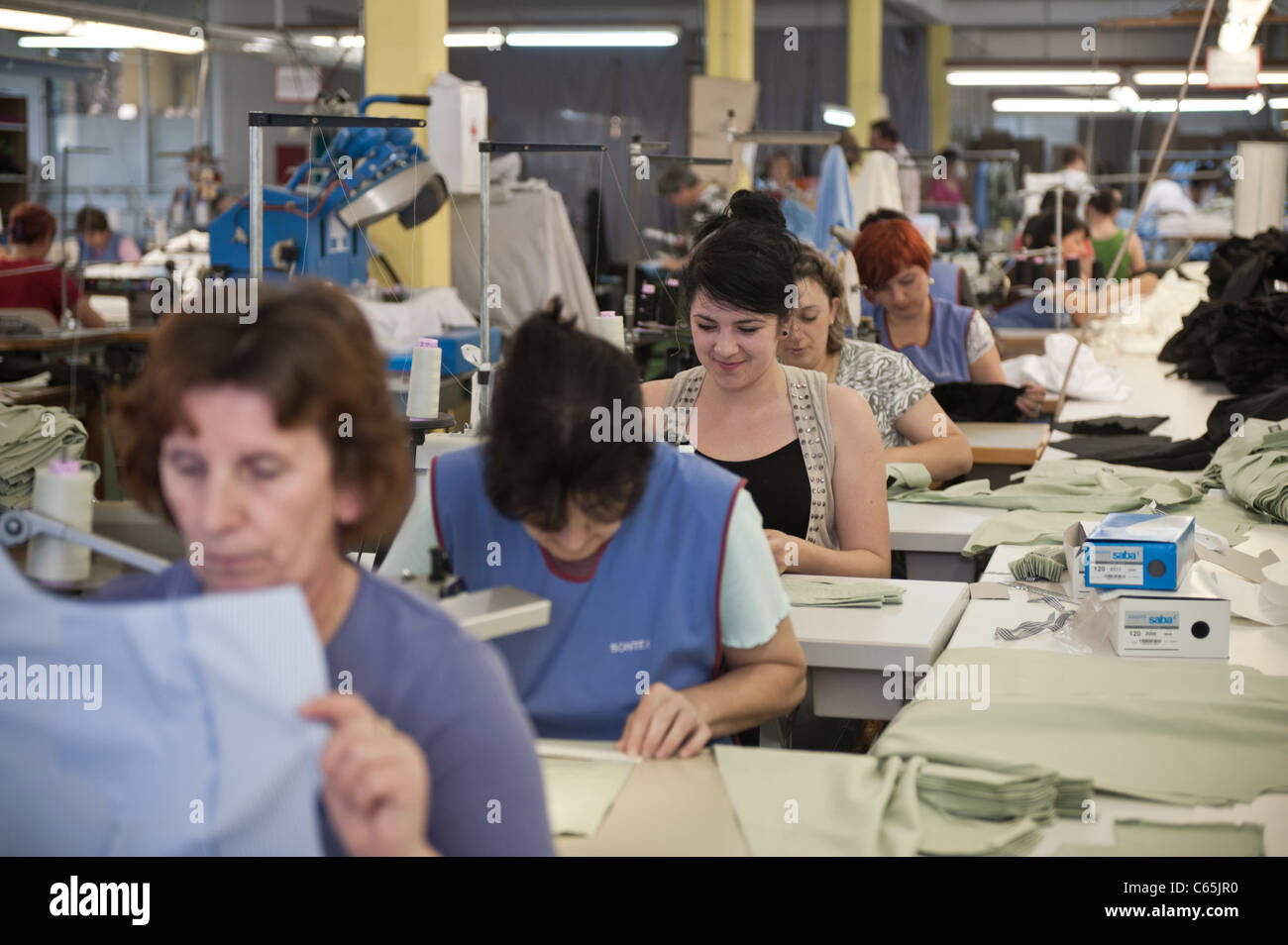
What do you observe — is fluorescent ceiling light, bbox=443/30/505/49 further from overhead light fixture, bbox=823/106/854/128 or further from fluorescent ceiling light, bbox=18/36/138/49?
fluorescent ceiling light, bbox=18/36/138/49

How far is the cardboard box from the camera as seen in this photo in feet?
6.90

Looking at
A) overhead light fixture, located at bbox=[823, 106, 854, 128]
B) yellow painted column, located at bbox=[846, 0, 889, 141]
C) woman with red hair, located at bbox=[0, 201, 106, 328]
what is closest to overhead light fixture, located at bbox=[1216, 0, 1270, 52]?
woman with red hair, located at bbox=[0, 201, 106, 328]

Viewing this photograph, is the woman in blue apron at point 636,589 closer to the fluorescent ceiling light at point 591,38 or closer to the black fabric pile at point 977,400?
the black fabric pile at point 977,400

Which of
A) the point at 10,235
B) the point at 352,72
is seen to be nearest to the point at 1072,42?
the point at 352,72

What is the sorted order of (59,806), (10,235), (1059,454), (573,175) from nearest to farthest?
(59,806), (1059,454), (10,235), (573,175)

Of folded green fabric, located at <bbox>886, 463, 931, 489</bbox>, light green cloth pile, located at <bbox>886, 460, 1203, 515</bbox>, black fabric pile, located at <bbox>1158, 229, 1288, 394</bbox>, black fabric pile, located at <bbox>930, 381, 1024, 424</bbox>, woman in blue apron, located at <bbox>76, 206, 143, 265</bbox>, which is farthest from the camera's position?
woman in blue apron, located at <bbox>76, 206, 143, 265</bbox>

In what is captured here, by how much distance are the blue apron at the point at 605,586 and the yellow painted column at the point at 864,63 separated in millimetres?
12275

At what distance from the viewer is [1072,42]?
50.6 feet

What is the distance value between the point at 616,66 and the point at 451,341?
8.66 metres

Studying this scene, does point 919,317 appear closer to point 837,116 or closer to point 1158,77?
point 837,116

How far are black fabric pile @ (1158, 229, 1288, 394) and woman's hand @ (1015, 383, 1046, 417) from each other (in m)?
0.76

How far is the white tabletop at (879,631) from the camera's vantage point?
6.49 ft

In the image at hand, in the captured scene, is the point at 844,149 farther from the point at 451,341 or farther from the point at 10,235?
the point at 10,235

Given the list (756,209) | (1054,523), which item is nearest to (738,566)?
(756,209)
